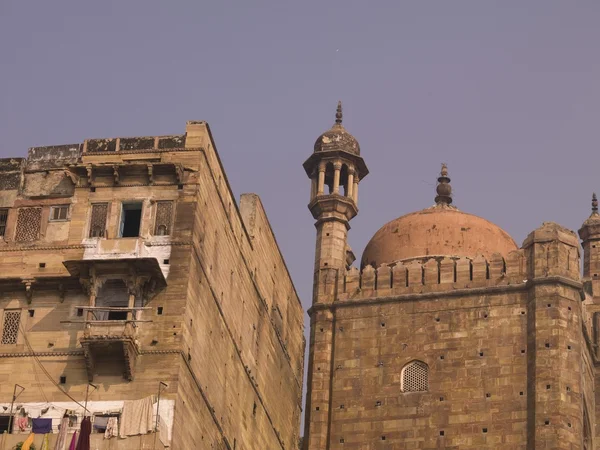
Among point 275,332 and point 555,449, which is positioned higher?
point 275,332

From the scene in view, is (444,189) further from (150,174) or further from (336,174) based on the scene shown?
(150,174)

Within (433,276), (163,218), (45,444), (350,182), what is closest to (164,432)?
(45,444)

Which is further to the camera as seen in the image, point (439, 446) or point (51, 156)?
point (439, 446)

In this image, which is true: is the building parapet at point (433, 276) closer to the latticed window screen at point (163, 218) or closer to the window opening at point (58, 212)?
the latticed window screen at point (163, 218)

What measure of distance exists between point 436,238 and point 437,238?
26mm

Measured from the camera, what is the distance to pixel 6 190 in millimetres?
40531

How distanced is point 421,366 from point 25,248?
445 inches

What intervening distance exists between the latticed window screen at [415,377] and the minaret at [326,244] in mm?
2002

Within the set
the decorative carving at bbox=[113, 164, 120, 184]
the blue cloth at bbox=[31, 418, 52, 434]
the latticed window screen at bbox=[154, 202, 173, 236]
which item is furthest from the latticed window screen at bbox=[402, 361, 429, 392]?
the blue cloth at bbox=[31, 418, 52, 434]

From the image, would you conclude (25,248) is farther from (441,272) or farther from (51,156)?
(441,272)

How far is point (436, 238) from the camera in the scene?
47.9 meters

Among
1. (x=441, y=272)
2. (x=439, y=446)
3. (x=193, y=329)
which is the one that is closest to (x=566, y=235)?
(x=441, y=272)

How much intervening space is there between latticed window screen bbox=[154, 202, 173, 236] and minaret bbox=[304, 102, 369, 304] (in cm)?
925

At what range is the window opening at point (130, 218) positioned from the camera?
1537 inches
